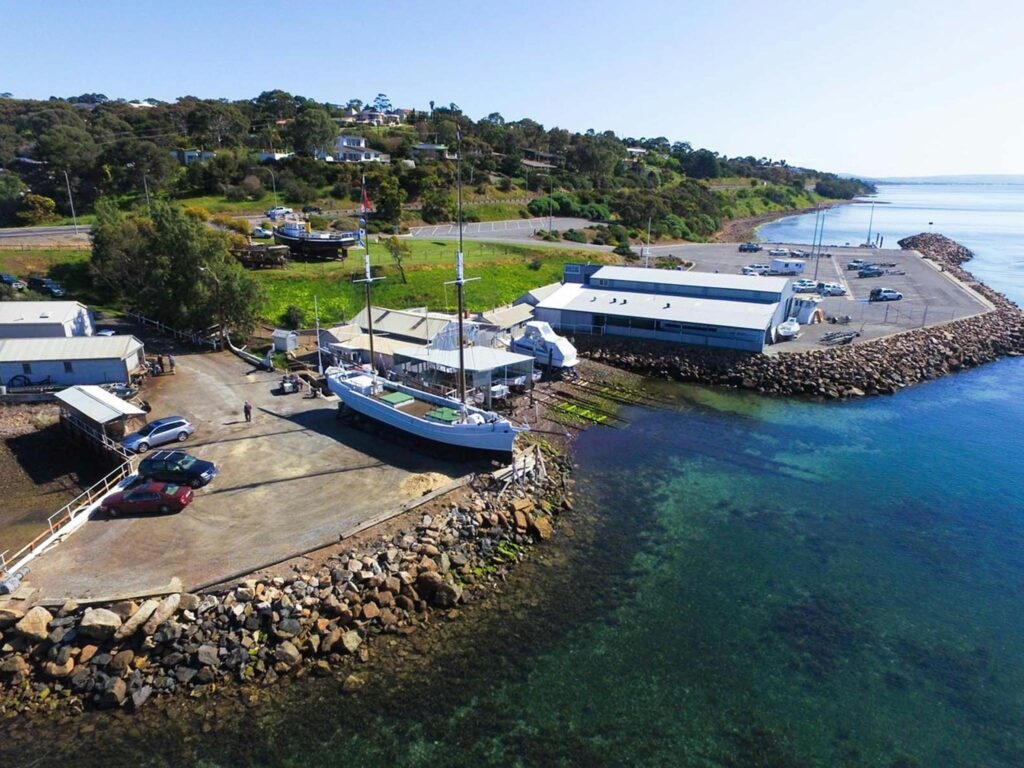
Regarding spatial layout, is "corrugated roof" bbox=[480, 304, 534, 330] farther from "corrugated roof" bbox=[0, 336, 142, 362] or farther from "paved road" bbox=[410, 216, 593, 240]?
"paved road" bbox=[410, 216, 593, 240]

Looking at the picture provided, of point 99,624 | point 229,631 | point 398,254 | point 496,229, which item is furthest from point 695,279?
point 99,624

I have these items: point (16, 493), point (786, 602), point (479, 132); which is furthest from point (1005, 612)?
point (479, 132)

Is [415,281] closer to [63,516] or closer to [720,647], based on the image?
[63,516]

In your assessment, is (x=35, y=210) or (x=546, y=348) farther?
(x=35, y=210)

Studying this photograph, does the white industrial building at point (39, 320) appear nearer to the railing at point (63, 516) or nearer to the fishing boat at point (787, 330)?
the railing at point (63, 516)

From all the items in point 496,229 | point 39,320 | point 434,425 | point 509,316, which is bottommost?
point 434,425

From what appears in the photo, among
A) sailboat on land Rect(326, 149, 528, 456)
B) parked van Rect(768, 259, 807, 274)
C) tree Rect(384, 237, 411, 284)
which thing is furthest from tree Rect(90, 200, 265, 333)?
parked van Rect(768, 259, 807, 274)

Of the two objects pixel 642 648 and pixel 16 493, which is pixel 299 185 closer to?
pixel 16 493
